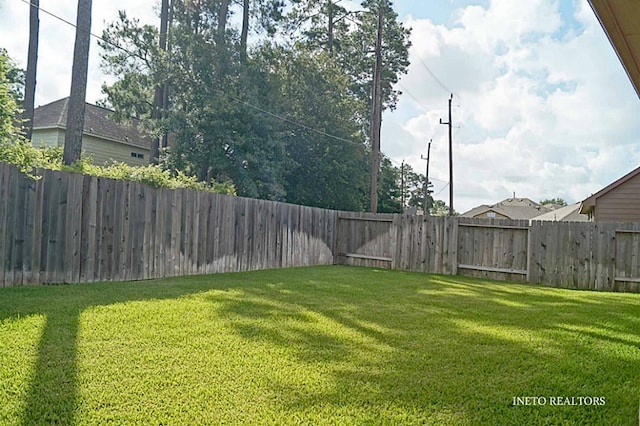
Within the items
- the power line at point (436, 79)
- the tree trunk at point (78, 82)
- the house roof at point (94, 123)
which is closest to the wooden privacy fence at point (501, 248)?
the tree trunk at point (78, 82)

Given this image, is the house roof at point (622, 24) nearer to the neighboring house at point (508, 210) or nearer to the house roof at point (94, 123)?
the house roof at point (94, 123)

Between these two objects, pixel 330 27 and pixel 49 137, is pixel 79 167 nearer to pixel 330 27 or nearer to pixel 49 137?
pixel 49 137

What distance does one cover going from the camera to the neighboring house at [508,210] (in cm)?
3866

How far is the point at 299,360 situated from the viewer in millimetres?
2865

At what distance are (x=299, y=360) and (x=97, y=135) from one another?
16017 millimetres

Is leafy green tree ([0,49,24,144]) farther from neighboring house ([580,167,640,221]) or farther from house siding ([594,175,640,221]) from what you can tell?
house siding ([594,175,640,221])

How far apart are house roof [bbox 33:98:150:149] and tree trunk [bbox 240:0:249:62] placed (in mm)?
4949

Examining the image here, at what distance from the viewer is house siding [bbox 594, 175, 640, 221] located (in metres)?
11.6

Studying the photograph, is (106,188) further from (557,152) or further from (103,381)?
(557,152)

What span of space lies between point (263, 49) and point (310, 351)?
14967 mm

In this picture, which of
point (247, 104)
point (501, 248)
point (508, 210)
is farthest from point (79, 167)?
point (508, 210)

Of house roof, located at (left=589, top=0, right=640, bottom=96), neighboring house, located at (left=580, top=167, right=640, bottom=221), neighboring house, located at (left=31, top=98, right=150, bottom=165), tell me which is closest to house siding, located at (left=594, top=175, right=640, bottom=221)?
neighboring house, located at (left=580, top=167, right=640, bottom=221)

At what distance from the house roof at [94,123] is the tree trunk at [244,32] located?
495 centimetres

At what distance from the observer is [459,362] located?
2.92 meters
